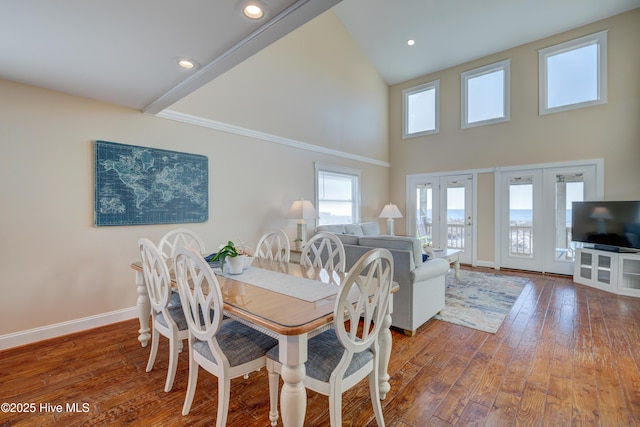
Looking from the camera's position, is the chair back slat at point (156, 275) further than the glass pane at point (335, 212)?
No

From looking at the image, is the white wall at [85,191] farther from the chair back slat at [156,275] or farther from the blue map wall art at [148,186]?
the chair back slat at [156,275]

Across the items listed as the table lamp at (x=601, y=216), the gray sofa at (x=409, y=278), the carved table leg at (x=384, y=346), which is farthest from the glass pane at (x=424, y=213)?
the carved table leg at (x=384, y=346)

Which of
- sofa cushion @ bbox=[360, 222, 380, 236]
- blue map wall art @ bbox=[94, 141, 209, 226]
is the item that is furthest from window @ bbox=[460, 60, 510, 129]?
blue map wall art @ bbox=[94, 141, 209, 226]

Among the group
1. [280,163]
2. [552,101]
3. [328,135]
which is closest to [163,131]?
[280,163]

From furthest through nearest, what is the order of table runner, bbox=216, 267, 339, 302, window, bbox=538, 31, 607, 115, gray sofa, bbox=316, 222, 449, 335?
1. window, bbox=538, 31, 607, 115
2. gray sofa, bbox=316, 222, 449, 335
3. table runner, bbox=216, 267, 339, 302

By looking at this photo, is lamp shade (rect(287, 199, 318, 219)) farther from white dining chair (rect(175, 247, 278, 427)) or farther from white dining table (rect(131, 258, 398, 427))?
white dining chair (rect(175, 247, 278, 427))

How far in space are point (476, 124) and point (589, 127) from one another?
68.6 inches

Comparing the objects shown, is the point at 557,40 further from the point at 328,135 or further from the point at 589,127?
the point at 328,135

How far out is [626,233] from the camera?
415 cm

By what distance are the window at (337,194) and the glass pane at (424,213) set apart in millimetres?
1632

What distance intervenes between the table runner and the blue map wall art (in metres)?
1.58

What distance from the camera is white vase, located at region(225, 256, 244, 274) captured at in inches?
83.4

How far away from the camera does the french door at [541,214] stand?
501 cm

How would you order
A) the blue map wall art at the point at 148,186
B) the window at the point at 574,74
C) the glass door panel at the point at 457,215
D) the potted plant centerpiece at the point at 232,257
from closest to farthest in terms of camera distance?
the potted plant centerpiece at the point at 232,257 < the blue map wall art at the point at 148,186 < the window at the point at 574,74 < the glass door panel at the point at 457,215
